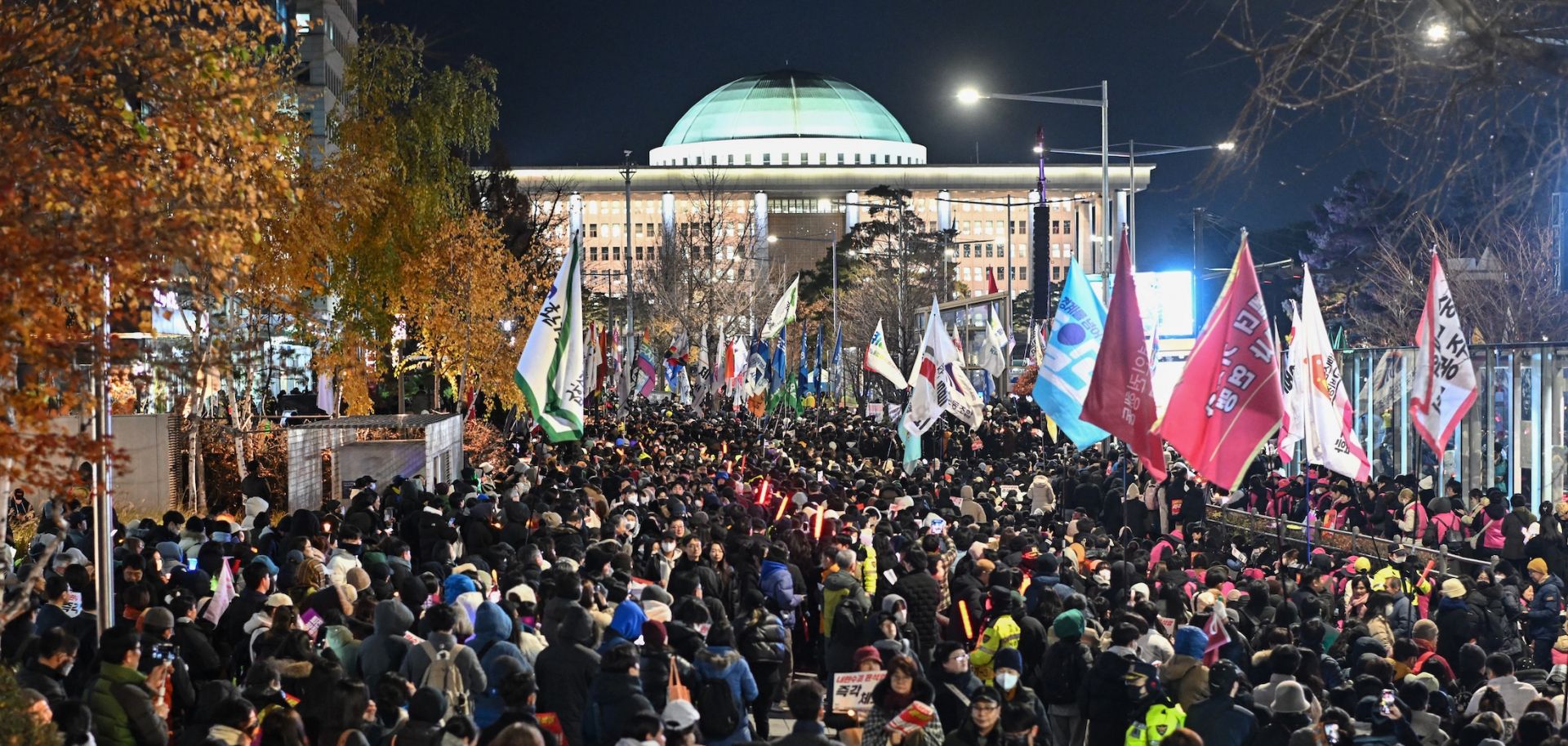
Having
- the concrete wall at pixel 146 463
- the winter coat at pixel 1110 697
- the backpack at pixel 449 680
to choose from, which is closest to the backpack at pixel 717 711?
the backpack at pixel 449 680

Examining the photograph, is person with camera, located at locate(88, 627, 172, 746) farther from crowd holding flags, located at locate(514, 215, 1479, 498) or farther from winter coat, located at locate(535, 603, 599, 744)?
crowd holding flags, located at locate(514, 215, 1479, 498)

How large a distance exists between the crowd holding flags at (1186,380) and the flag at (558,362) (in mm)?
12

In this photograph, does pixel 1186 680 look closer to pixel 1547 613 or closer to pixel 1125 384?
pixel 1547 613

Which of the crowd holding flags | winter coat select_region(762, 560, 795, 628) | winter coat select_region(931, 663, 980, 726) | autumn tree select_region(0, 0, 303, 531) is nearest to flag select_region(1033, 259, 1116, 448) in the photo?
the crowd holding flags

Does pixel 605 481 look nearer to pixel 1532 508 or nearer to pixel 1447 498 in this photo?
pixel 1447 498

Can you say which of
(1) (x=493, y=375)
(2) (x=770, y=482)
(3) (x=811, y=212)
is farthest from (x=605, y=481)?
(3) (x=811, y=212)

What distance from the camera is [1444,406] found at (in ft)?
61.5

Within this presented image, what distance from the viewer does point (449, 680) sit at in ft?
30.4

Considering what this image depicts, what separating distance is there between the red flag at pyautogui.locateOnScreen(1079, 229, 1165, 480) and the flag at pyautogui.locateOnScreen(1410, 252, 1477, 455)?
15.5 feet

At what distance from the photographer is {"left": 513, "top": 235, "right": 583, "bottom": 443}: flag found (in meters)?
17.2

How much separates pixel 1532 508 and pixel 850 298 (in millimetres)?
56095

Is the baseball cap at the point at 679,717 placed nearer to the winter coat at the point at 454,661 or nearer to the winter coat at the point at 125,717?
the winter coat at the point at 454,661

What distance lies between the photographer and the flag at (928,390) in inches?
989

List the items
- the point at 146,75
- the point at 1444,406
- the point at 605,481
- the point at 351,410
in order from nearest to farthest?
the point at 146,75 < the point at 1444,406 < the point at 605,481 < the point at 351,410
